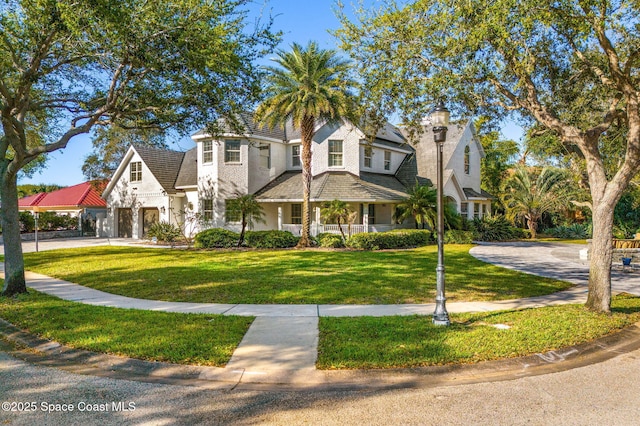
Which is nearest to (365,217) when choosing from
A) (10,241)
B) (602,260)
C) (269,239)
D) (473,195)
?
(269,239)

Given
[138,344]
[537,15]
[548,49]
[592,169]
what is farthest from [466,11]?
[138,344]

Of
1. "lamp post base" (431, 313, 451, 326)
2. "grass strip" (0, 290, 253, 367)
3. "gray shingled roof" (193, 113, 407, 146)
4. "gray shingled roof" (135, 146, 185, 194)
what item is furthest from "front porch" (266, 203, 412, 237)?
"grass strip" (0, 290, 253, 367)

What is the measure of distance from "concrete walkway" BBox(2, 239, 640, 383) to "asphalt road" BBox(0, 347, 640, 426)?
0.61 metres

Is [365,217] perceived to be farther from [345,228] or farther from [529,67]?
[529,67]

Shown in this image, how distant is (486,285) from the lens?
1132 centimetres

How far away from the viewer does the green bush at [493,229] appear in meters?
27.2

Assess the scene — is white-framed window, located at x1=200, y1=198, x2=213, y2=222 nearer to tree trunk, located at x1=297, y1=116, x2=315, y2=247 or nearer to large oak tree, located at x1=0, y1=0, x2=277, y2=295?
tree trunk, located at x1=297, y1=116, x2=315, y2=247

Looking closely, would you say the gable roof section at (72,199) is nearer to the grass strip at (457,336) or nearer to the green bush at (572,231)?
the grass strip at (457,336)

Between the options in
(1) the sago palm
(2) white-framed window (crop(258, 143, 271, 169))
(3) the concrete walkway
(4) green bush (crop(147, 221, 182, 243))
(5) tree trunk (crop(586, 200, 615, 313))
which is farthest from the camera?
(2) white-framed window (crop(258, 143, 271, 169))

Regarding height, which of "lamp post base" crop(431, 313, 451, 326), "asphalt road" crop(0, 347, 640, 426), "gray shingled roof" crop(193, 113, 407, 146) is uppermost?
"gray shingled roof" crop(193, 113, 407, 146)

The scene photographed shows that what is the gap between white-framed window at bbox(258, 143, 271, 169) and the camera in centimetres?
2595

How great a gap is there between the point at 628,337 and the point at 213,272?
35.5 ft

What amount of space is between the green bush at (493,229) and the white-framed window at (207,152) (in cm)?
1833

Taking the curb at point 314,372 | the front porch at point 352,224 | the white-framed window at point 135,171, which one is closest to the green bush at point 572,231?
the front porch at point 352,224
